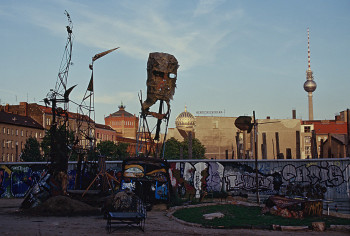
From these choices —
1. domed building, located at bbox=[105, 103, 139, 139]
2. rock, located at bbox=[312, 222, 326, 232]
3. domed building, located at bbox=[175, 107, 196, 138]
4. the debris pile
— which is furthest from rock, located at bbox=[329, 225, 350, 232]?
domed building, located at bbox=[105, 103, 139, 139]

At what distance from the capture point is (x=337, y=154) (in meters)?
51.9

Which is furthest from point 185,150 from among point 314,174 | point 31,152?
point 314,174

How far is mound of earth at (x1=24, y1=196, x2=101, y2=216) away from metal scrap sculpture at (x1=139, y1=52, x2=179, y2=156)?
28.6 feet

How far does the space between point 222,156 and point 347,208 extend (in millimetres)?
85033

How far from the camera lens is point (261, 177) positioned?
32.2 metres

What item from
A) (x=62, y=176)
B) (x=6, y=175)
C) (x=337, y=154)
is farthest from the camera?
(x=337, y=154)

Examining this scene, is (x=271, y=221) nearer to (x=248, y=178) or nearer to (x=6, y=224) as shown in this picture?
(x=6, y=224)

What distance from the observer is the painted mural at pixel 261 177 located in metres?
30.5

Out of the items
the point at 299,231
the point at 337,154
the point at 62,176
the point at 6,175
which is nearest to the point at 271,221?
the point at 299,231

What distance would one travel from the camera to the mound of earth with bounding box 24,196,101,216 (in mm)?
20500

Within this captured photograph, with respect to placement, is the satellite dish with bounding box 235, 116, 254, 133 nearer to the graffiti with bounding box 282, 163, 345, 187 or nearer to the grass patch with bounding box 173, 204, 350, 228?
the graffiti with bounding box 282, 163, 345, 187

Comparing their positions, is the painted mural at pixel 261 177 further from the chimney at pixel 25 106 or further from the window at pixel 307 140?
the window at pixel 307 140

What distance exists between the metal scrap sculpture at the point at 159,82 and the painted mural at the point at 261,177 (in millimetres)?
4718

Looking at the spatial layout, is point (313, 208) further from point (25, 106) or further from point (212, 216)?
point (25, 106)
